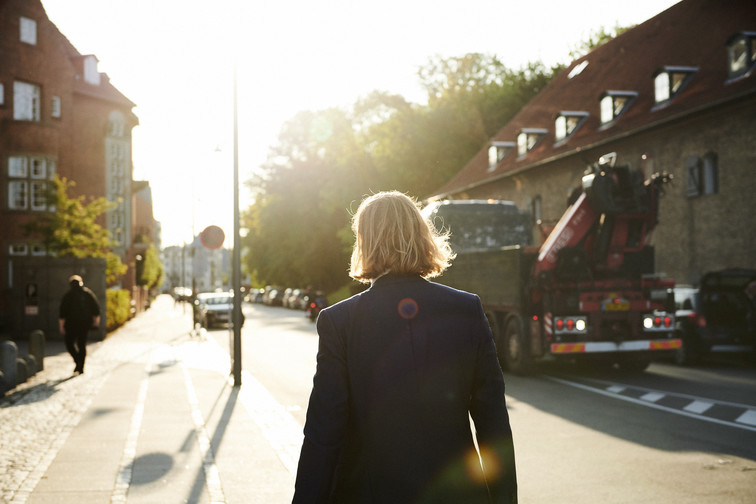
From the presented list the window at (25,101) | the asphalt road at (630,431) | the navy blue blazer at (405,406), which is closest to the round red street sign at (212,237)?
the asphalt road at (630,431)

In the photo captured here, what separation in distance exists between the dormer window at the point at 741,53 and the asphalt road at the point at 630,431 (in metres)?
12.5

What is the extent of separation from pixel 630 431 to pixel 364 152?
44.7m

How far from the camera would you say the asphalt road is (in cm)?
662

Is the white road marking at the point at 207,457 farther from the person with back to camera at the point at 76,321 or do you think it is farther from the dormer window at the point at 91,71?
the dormer window at the point at 91,71

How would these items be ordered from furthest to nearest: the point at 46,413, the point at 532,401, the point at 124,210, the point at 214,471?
the point at 124,210
the point at 532,401
the point at 46,413
the point at 214,471

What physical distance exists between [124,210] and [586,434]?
54612mm

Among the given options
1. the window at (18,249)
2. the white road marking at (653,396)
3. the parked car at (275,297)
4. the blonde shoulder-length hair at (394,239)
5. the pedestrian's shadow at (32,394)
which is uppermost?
the window at (18,249)

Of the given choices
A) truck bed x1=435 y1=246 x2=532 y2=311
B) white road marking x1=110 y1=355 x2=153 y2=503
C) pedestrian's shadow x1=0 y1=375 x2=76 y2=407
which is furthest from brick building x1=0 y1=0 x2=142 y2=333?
white road marking x1=110 y1=355 x2=153 y2=503

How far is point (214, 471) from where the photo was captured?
7371mm

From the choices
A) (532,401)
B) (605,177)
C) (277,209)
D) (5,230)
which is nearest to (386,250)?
(532,401)

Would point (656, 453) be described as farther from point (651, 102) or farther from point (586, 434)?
point (651, 102)

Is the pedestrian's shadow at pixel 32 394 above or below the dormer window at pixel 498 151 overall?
below

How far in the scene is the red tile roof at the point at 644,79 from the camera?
27906mm

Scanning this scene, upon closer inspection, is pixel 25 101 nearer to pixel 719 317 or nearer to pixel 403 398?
pixel 719 317
